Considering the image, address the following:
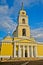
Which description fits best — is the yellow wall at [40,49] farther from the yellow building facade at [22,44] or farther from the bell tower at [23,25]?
the bell tower at [23,25]

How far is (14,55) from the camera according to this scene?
6600 centimetres

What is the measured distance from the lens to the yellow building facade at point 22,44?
65912mm

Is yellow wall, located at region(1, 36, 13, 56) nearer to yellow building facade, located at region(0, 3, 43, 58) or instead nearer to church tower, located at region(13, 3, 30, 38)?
yellow building facade, located at region(0, 3, 43, 58)

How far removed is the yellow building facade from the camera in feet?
216

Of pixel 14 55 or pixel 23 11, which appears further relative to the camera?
pixel 23 11

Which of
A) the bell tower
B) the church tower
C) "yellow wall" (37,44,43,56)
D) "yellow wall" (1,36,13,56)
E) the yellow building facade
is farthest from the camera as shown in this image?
"yellow wall" (37,44,43,56)

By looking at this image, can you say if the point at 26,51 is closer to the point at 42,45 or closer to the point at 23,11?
the point at 42,45

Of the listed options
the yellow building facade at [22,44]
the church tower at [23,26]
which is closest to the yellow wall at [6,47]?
the yellow building facade at [22,44]

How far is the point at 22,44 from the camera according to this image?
6719cm

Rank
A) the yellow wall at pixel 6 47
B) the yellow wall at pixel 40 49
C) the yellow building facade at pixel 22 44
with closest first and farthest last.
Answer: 1. the yellow wall at pixel 6 47
2. the yellow building facade at pixel 22 44
3. the yellow wall at pixel 40 49

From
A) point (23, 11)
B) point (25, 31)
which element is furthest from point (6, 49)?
point (23, 11)

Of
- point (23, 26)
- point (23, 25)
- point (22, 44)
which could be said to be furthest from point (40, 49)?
point (23, 25)

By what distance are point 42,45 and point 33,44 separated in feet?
11.4

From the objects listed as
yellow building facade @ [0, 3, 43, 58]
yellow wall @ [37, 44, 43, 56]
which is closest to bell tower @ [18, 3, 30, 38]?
yellow building facade @ [0, 3, 43, 58]
